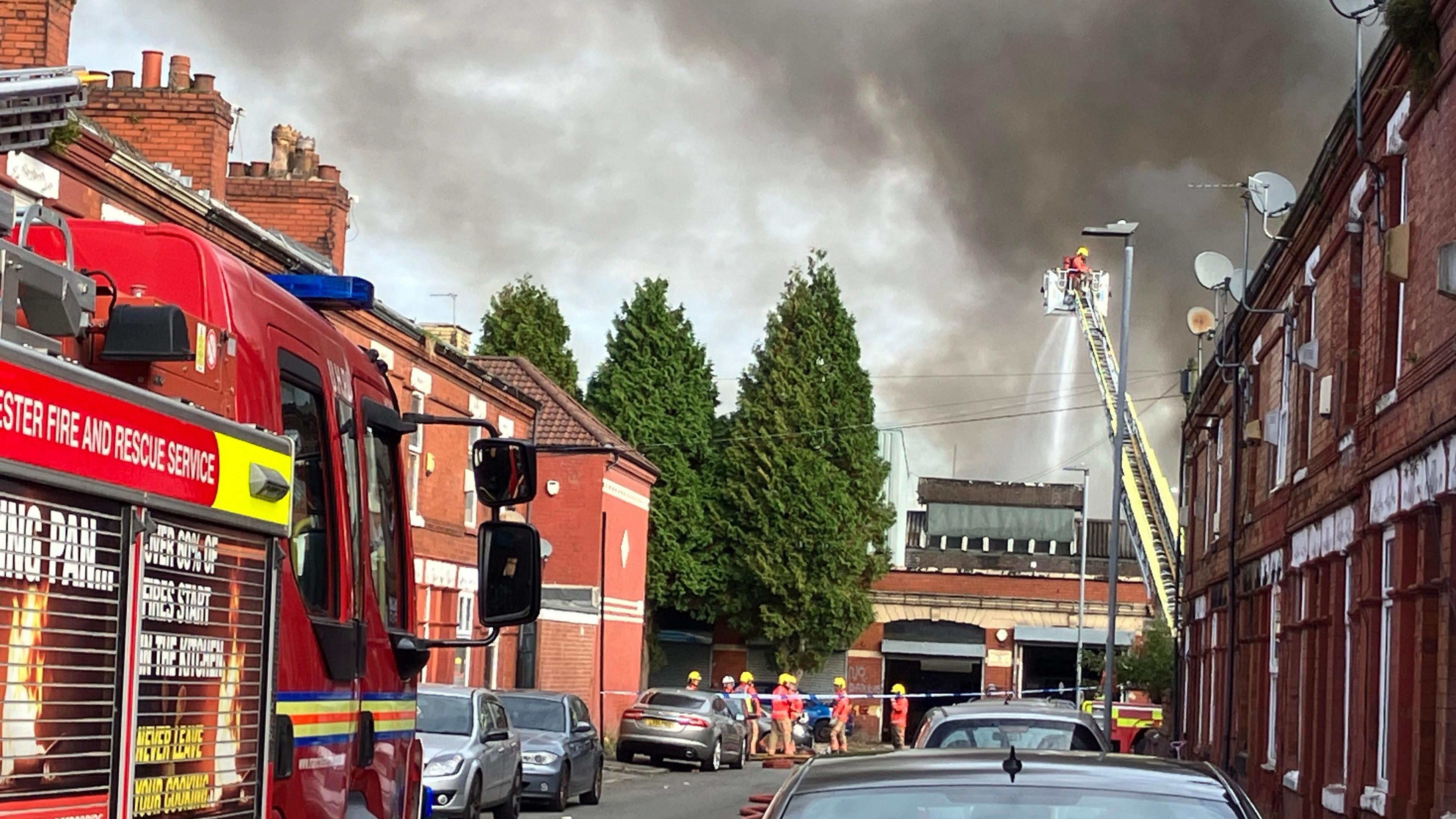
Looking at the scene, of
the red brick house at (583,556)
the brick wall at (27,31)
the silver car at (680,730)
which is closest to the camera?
the brick wall at (27,31)

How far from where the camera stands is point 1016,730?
1516 centimetres

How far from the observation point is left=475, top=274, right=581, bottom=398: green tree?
69812mm

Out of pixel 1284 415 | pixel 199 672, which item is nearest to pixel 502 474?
pixel 199 672

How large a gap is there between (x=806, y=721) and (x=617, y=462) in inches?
398

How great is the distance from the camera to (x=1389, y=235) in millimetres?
16234

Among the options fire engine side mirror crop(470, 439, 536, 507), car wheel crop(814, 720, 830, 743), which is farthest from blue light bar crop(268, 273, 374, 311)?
car wheel crop(814, 720, 830, 743)

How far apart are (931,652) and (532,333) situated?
60.0ft

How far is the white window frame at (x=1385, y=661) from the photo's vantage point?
54.2ft

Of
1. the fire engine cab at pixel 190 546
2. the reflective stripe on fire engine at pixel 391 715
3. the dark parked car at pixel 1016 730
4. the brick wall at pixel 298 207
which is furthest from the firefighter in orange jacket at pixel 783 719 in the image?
the fire engine cab at pixel 190 546

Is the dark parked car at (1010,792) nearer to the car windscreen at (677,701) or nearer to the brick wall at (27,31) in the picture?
the brick wall at (27,31)

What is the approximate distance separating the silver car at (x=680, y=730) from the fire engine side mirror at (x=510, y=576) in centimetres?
3102

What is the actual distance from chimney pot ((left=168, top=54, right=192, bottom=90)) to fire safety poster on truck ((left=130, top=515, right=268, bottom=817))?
20293mm

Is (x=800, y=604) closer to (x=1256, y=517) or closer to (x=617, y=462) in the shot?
(x=617, y=462)

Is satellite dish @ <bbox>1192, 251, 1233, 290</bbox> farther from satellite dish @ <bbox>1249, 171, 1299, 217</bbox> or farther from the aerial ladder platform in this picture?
the aerial ladder platform
